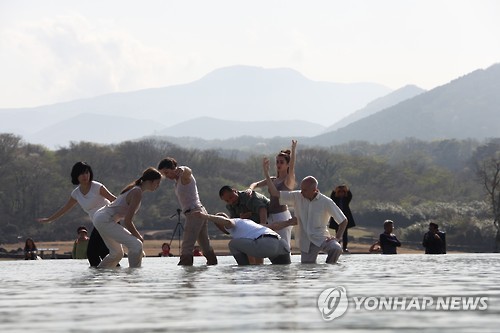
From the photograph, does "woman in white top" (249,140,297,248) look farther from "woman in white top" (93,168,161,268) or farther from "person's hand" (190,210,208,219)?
"woman in white top" (93,168,161,268)

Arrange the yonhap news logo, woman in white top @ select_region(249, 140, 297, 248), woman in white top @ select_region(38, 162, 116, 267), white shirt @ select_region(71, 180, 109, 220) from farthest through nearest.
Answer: woman in white top @ select_region(249, 140, 297, 248), white shirt @ select_region(71, 180, 109, 220), woman in white top @ select_region(38, 162, 116, 267), the yonhap news logo

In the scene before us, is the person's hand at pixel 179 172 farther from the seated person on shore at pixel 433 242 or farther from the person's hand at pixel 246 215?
the seated person on shore at pixel 433 242

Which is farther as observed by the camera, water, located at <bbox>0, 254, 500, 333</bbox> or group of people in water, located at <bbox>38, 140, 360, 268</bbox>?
group of people in water, located at <bbox>38, 140, 360, 268</bbox>

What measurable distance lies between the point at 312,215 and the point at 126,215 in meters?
2.31

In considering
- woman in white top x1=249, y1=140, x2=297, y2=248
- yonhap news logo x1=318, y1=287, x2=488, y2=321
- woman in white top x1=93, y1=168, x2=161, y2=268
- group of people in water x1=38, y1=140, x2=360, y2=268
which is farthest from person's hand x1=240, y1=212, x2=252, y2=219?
yonhap news logo x1=318, y1=287, x2=488, y2=321

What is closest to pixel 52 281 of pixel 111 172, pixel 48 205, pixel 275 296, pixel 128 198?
pixel 128 198

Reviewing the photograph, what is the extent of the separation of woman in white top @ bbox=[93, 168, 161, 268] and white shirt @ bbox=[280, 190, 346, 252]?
1.73 meters

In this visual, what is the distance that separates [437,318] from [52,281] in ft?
17.2

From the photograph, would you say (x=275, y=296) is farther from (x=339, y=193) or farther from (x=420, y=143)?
(x=420, y=143)

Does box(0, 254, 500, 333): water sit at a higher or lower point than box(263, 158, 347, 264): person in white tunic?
lower

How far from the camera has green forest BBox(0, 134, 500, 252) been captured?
247 ft

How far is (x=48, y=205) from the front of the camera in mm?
82188

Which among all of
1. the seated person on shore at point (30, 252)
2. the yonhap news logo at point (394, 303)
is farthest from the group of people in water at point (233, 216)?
the seated person on shore at point (30, 252)

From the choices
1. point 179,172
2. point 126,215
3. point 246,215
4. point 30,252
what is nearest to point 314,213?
point 246,215
